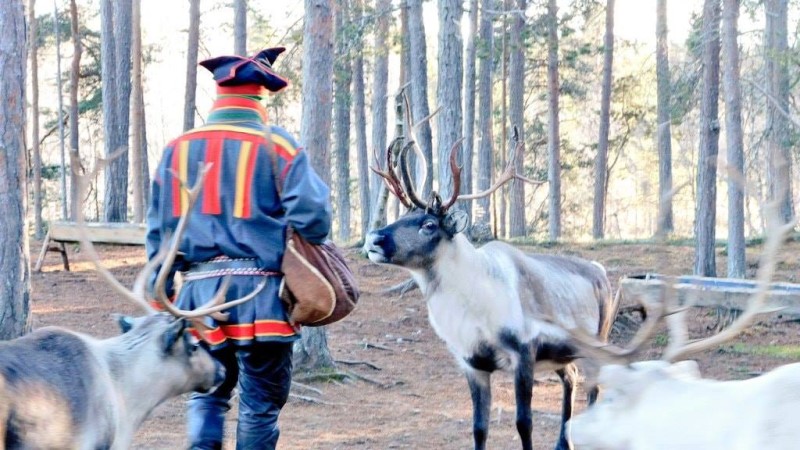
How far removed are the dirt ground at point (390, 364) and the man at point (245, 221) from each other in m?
1.42

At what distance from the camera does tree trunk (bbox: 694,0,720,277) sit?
43.6 feet

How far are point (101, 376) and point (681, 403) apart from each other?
2.75m

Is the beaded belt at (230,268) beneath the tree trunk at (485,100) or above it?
beneath

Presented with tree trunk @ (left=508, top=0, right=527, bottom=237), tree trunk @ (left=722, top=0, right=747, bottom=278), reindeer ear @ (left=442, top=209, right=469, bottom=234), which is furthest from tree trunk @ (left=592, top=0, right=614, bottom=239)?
reindeer ear @ (left=442, top=209, right=469, bottom=234)

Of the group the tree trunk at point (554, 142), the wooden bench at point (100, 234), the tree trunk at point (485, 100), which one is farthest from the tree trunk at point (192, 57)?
the tree trunk at point (554, 142)

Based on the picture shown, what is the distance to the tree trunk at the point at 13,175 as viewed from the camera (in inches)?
284

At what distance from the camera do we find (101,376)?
4.73 meters

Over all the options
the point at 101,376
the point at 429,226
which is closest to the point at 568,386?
the point at 429,226

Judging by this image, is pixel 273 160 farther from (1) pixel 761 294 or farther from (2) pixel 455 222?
(2) pixel 455 222

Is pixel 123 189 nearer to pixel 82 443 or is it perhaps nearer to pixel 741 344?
pixel 741 344

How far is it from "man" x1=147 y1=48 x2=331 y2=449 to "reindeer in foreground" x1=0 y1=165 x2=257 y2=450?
141mm

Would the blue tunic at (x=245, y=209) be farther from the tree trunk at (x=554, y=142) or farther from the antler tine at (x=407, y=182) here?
the tree trunk at (x=554, y=142)

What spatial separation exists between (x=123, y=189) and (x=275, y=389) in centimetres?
1467

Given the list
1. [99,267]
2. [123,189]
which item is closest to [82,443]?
[99,267]
